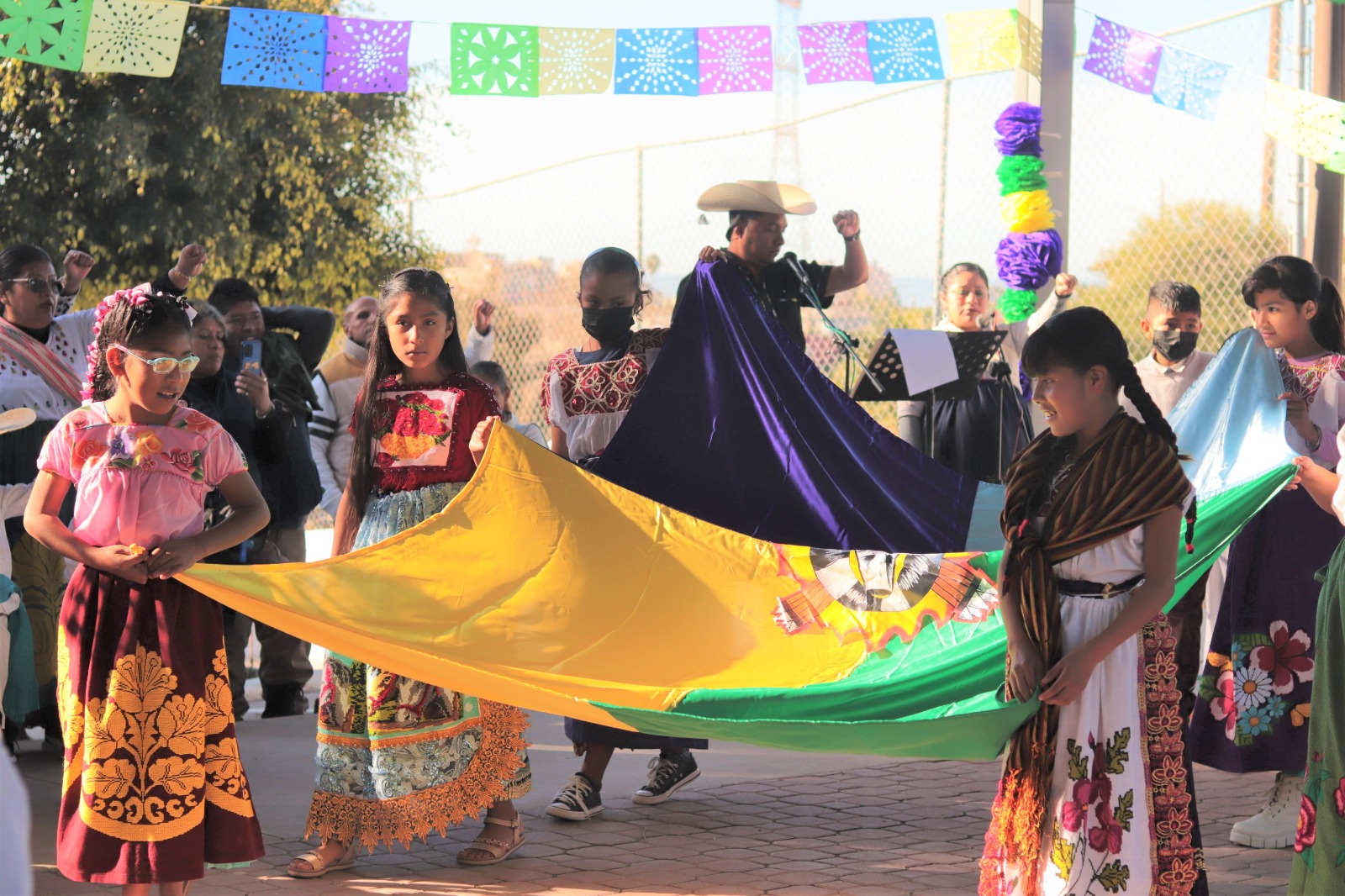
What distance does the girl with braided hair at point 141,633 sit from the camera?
11.4 feet

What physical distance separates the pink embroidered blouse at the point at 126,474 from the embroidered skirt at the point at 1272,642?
323 cm

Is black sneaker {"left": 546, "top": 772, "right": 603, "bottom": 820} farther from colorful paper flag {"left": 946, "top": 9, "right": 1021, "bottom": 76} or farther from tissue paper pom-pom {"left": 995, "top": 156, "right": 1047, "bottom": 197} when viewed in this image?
colorful paper flag {"left": 946, "top": 9, "right": 1021, "bottom": 76}

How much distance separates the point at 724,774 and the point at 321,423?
2444mm

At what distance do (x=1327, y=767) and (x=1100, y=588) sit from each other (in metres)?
0.74

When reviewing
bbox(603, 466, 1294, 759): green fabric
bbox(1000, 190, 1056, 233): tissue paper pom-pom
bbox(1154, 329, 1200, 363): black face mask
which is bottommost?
bbox(603, 466, 1294, 759): green fabric

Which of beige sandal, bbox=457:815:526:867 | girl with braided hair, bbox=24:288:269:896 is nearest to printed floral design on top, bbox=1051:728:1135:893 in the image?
beige sandal, bbox=457:815:526:867

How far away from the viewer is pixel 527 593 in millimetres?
3984

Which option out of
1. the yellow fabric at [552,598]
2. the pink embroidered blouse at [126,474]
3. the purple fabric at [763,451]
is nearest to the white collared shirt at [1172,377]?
the purple fabric at [763,451]

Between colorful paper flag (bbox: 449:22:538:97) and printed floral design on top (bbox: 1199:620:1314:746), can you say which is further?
colorful paper flag (bbox: 449:22:538:97)

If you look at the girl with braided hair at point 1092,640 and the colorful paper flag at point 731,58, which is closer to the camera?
the girl with braided hair at point 1092,640

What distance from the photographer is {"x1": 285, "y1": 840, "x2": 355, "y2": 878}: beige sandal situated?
13.6 ft

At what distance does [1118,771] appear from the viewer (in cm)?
309

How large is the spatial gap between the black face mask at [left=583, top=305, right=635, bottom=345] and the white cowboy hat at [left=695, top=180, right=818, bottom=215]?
709 mm

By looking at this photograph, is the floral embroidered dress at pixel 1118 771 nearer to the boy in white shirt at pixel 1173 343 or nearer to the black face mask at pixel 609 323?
the black face mask at pixel 609 323
